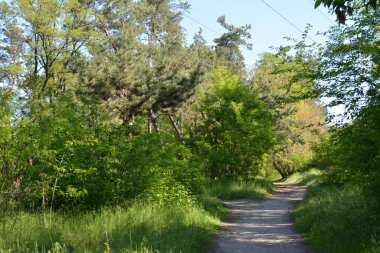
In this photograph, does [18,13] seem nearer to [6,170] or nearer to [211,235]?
[6,170]

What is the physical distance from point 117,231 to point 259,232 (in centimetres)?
445

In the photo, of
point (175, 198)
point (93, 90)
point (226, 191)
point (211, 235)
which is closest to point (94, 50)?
point (93, 90)

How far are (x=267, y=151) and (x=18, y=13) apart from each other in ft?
52.9

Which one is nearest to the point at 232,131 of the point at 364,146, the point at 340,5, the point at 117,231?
the point at 364,146

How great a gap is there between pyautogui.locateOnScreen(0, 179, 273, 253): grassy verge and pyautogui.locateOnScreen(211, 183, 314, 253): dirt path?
0.51 meters

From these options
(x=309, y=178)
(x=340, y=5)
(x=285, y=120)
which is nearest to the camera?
(x=340, y=5)

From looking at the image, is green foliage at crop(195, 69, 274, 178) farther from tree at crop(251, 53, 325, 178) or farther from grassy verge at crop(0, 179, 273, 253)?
grassy verge at crop(0, 179, 273, 253)

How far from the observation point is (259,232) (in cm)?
1021

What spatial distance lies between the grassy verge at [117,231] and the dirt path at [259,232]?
506mm

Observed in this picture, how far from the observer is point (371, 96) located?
741cm

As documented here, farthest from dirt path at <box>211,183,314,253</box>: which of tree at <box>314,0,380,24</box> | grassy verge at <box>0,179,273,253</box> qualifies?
tree at <box>314,0,380,24</box>

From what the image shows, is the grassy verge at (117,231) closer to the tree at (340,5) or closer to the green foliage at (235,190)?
the tree at (340,5)

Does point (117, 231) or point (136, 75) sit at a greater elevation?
point (136, 75)

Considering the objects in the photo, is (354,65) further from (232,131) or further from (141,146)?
(232,131)
